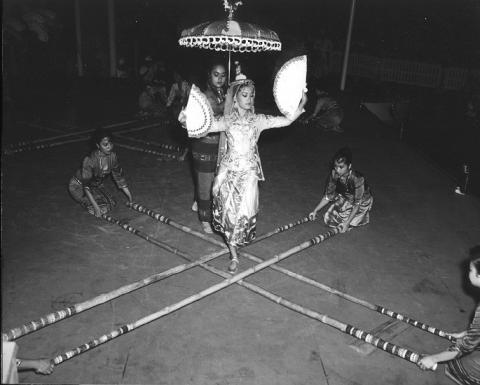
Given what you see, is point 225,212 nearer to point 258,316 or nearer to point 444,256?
point 258,316

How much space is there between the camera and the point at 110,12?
56.1 feet

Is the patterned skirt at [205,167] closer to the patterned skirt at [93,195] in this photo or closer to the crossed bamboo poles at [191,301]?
the crossed bamboo poles at [191,301]

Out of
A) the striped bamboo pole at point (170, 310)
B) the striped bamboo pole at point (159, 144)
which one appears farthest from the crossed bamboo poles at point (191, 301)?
the striped bamboo pole at point (159, 144)

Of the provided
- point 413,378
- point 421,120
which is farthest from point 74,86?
point 413,378

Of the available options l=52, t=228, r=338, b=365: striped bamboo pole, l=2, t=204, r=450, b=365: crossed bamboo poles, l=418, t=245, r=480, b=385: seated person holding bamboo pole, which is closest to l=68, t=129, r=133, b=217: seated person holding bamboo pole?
l=2, t=204, r=450, b=365: crossed bamboo poles

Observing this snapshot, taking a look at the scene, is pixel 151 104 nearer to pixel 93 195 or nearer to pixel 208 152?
pixel 93 195

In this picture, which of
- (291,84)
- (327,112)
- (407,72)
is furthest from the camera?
(407,72)

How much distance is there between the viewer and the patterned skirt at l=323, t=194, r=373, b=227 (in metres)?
5.59

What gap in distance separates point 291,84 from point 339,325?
219 cm

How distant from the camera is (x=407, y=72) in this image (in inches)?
744

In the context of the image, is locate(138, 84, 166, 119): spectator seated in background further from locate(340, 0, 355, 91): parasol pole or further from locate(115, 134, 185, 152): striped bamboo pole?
locate(340, 0, 355, 91): parasol pole

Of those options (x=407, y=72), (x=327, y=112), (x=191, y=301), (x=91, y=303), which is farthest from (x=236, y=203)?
(x=407, y=72)

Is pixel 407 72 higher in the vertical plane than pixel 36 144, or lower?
higher

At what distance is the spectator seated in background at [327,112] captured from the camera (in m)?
10.9
